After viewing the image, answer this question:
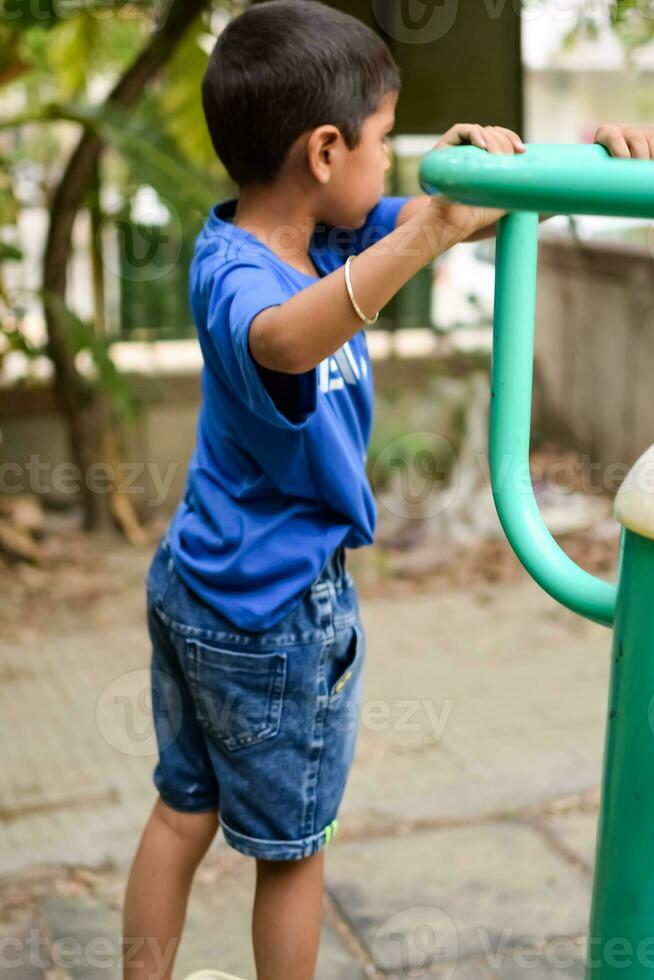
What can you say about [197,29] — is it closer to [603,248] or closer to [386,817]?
[603,248]

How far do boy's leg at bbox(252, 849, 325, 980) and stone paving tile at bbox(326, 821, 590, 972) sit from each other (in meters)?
0.48

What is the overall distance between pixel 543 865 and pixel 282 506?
1180 mm

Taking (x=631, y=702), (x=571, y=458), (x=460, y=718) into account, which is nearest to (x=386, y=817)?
(x=460, y=718)

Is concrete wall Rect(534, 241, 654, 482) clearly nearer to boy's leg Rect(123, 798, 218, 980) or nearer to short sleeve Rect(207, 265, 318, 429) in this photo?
boy's leg Rect(123, 798, 218, 980)

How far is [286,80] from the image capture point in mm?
1460

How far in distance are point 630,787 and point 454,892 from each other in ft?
4.57

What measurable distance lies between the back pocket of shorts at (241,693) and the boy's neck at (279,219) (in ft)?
1.59

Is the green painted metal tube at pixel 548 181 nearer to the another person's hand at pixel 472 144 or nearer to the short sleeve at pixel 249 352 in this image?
the another person's hand at pixel 472 144

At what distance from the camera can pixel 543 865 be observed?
7.95ft

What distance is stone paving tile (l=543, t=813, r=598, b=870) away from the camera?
248cm

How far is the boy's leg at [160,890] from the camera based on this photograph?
1712mm
